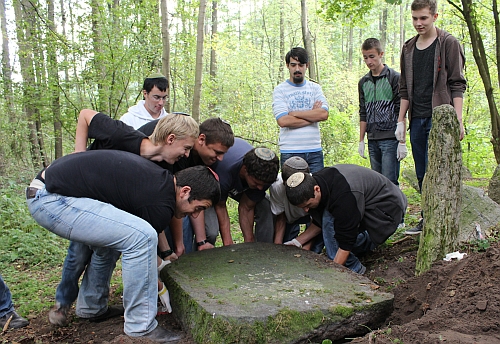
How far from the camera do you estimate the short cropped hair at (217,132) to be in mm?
3584

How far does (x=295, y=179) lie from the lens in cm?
372

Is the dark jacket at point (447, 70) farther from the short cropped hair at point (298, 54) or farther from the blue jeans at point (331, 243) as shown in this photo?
the blue jeans at point (331, 243)

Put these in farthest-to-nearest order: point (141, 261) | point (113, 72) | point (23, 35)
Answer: point (23, 35)
point (113, 72)
point (141, 261)

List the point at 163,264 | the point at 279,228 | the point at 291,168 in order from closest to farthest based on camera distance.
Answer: the point at 163,264 < the point at 291,168 < the point at 279,228

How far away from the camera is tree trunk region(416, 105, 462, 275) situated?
11.3ft

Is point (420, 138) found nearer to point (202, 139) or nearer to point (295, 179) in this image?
point (295, 179)

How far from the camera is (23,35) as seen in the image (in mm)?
9812

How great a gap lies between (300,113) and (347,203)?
4.94 feet

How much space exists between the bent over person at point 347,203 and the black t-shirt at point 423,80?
0.91 m

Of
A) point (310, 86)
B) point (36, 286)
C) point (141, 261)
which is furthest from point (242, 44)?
point (141, 261)

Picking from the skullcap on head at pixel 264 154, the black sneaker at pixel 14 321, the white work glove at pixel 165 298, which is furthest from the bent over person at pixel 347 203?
the black sneaker at pixel 14 321

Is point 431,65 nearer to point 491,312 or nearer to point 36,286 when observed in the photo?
point 491,312

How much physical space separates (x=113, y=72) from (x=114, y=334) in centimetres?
718

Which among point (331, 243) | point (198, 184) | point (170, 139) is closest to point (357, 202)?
point (331, 243)
